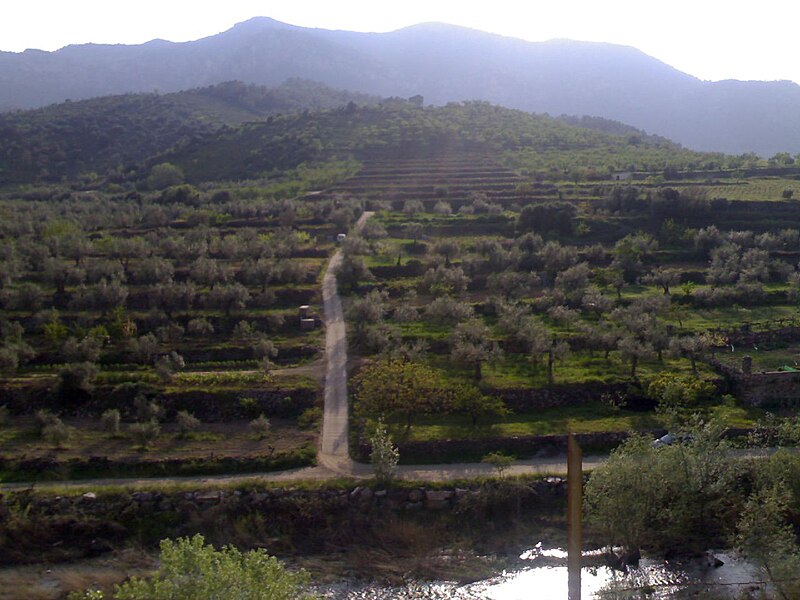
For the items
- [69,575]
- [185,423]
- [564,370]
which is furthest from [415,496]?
[69,575]

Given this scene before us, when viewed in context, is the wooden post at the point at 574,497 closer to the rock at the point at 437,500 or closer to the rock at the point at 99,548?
the rock at the point at 437,500

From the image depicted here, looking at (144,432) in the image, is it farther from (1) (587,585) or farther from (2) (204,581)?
(1) (587,585)

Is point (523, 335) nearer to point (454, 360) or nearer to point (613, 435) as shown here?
point (454, 360)

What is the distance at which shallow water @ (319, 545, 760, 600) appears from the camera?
18.3m

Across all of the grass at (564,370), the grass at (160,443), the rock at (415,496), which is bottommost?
the rock at (415,496)

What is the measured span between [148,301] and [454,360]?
56.6 feet

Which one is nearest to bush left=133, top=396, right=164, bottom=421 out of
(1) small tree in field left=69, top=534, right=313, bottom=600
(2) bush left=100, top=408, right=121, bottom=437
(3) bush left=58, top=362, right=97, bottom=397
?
(2) bush left=100, top=408, right=121, bottom=437

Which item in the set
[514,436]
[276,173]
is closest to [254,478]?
[514,436]

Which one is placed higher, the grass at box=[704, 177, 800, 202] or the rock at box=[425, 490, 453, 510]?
the grass at box=[704, 177, 800, 202]

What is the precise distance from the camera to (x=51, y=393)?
27109mm

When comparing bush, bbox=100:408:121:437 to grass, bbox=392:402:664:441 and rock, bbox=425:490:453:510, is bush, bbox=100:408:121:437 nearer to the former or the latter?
grass, bbox=392:402:664:441

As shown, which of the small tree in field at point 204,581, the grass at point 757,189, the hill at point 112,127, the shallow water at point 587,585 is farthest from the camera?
the hill at point 112,127

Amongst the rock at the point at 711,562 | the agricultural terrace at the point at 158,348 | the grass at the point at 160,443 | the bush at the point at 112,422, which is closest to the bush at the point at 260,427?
the agricultural terrace at the point at 158,348

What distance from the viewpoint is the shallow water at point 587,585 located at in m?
18.3
